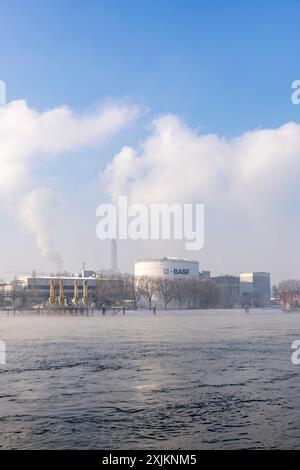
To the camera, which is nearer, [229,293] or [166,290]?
[166,290]

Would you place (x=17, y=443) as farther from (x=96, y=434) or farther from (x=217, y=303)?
(x=217, y=303)

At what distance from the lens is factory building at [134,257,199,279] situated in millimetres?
163500

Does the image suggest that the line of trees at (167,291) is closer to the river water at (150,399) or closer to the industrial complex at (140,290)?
the industrial complex at (140,290)

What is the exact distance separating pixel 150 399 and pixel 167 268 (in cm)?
14940

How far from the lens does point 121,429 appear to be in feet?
37.4

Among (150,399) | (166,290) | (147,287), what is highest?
(147,287)

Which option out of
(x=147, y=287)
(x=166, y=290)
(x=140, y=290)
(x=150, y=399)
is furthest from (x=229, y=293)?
(x=150, y=399)

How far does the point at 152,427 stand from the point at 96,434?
123cm

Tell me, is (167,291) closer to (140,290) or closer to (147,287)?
(147,287)

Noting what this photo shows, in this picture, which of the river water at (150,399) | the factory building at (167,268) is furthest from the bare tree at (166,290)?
the river water at (150,399)

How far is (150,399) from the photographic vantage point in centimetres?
1454

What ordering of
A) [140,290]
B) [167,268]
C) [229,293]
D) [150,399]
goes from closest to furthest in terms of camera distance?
[150,399]
[140,290]
[167,268]
[229,293]
